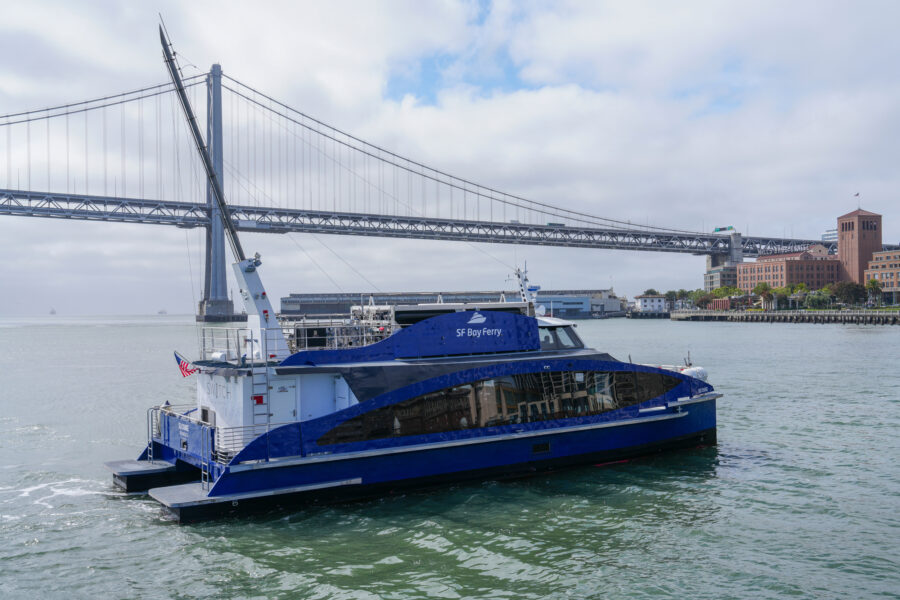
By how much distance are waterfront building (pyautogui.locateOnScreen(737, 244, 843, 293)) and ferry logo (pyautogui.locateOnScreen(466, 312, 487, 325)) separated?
460ft

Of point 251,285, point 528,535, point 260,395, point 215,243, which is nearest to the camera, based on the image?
point 528,535

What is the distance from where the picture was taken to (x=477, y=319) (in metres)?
14.2

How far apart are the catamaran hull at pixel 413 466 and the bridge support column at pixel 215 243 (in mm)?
73694

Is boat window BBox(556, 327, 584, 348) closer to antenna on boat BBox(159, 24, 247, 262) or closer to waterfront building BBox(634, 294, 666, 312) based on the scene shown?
antenna on boat BBox(159, 24, 247, 262)

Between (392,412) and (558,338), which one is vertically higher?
(558,338)

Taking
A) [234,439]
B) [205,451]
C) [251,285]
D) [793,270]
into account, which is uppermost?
[793,270]

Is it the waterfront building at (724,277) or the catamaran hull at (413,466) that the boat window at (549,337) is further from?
the waterfront building at (724,277)

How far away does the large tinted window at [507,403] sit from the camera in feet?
40.0

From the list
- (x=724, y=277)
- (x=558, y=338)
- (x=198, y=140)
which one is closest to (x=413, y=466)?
(x=558, y=338)

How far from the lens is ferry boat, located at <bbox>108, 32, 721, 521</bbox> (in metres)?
11.6

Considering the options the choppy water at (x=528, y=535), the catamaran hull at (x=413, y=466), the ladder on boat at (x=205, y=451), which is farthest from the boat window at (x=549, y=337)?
the ladder on boat at (x=205, y=451)

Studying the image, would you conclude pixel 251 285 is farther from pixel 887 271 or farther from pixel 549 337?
pixel 887 271

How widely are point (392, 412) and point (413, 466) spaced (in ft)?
3.74

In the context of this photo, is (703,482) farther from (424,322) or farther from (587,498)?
(424,322)
